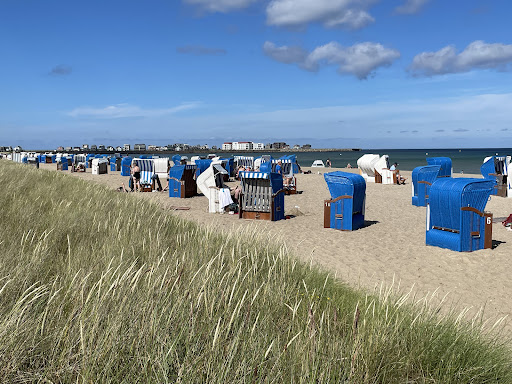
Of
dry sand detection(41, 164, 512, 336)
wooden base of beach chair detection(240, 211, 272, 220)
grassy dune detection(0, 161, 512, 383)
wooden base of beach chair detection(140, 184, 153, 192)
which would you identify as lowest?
dry sand detection(41, 164, 512, 336)

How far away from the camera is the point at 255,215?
13258mm

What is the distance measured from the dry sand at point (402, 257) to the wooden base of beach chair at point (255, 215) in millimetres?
323

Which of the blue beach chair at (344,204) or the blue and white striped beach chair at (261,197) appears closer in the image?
the blue beach chair at (344,204)

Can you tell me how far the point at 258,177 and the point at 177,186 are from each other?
21.4 feet

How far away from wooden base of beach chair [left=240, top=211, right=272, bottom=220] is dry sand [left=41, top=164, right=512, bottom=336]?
32cm

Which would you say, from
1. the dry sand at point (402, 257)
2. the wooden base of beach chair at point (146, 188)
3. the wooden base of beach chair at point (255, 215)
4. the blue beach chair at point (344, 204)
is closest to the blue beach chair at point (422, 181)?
the dry sand at point (402, 257)

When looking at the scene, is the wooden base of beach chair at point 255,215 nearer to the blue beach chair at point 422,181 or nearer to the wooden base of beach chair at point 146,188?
the blue beach chair at point 422,181

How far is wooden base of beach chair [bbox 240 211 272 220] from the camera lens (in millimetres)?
13047

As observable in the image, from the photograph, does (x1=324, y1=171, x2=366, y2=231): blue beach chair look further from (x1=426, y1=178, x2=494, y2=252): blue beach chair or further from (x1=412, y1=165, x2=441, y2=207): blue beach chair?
(x1=412, y1=165, x2=441, y2=207): blue beach chair

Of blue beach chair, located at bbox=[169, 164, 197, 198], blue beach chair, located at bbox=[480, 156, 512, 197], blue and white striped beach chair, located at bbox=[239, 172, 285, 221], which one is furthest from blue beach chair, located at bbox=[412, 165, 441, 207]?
blue beach chair, located at bbox=[169, 164, 197, 198]

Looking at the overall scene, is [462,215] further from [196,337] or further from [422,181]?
[196,337]

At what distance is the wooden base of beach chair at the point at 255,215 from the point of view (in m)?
13.0

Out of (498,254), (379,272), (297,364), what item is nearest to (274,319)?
(297,364)

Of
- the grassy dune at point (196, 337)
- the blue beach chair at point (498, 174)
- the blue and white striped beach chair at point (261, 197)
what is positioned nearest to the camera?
the grassy dune at point (196, 337)
